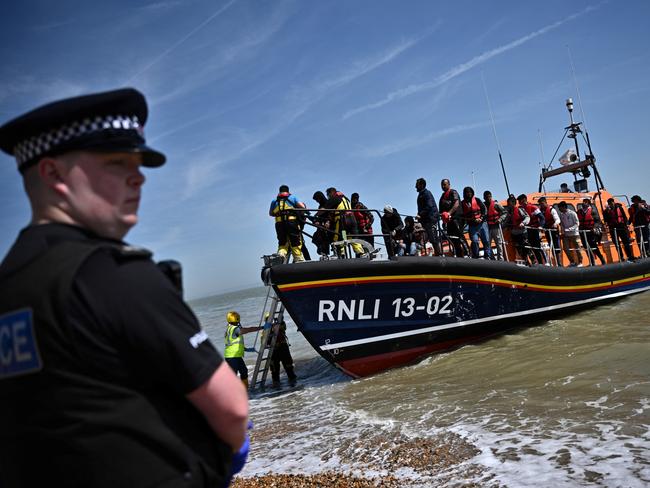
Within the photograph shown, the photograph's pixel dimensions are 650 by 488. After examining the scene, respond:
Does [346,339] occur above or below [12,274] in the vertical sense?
below

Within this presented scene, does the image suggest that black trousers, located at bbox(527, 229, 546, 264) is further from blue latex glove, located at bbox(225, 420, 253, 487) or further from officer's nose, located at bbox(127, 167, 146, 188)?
officer's nose, located at bbox(127, 167, 146, 188)

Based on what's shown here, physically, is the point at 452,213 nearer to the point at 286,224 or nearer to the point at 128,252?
the point at 286,224

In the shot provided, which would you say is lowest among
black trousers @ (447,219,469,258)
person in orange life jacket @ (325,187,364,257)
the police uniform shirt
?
the police uniform shirt

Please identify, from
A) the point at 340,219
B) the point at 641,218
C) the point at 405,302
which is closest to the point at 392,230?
the point at 340,219

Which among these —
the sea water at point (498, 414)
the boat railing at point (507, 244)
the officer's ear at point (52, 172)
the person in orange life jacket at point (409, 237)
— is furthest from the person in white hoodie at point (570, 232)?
the officer's ear at point (52, 172)

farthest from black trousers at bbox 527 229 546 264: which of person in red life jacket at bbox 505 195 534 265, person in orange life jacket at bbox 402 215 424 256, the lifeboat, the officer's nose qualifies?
the officer's nose

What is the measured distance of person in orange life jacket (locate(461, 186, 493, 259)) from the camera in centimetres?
930

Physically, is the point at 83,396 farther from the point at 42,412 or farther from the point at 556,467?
the point at 556,467

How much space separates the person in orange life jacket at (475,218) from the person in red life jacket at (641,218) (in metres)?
5.64

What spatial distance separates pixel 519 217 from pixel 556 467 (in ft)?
24.2

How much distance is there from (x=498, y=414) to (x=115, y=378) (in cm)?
461

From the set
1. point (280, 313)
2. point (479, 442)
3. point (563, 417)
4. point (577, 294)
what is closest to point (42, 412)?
point (479, 442)

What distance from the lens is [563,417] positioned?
4445 mm

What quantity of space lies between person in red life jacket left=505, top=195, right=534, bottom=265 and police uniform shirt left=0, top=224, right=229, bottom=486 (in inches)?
391
